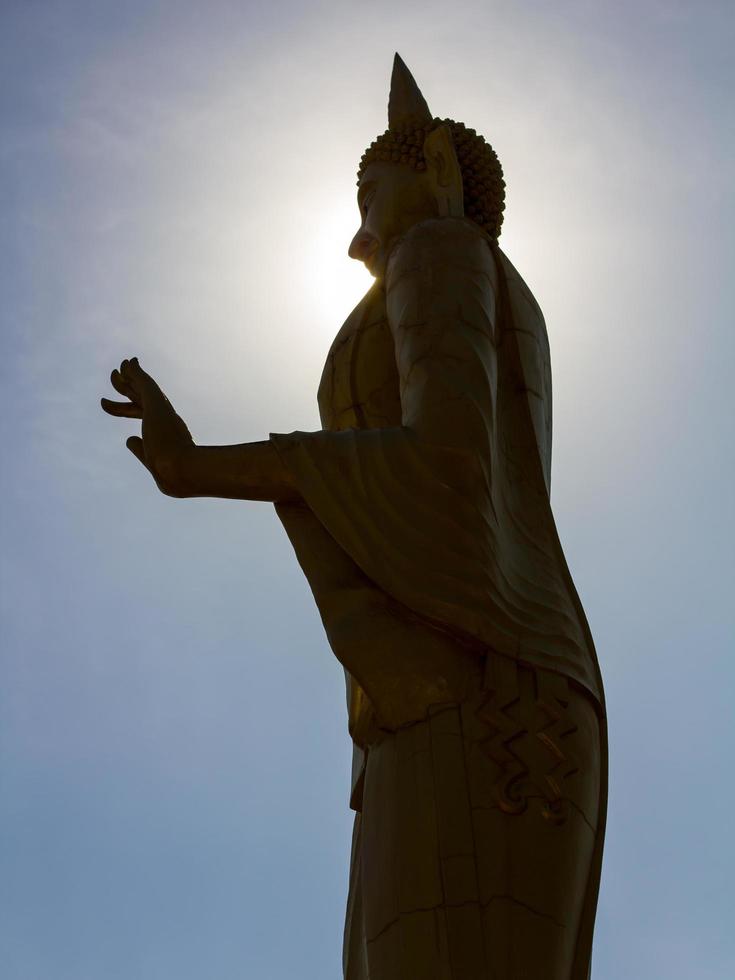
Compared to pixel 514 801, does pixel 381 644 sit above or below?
above

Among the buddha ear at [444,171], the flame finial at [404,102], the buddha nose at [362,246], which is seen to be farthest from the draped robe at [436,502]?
the flame finial at [404,102]

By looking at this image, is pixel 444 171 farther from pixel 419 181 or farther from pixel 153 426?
pixel 153 426

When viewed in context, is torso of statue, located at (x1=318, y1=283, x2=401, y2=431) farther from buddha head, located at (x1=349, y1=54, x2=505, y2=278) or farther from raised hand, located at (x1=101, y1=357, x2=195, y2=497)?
raised hand, located at (x1=101, y1=357, x2=195, y2=497)

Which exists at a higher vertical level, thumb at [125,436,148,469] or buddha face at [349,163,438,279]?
buddha face at [349,163,438,279]

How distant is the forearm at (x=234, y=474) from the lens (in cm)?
659

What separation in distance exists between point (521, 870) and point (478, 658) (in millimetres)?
811

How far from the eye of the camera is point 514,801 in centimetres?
571

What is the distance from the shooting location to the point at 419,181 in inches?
313

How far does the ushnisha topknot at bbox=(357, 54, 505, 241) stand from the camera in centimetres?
795

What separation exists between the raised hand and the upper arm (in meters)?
0.92

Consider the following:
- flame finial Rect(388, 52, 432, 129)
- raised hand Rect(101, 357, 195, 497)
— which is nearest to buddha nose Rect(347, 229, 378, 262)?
flame finial Rect(388, 52, 432, 129)

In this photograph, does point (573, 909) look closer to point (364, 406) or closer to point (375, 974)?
point (375, 974)

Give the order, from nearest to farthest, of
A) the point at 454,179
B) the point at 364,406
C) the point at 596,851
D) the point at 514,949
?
the point at 514,949 < the point at 596,851 < the point at 364,406 < the point at 454,179

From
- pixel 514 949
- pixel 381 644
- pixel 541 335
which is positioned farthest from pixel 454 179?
pixel 514 949
